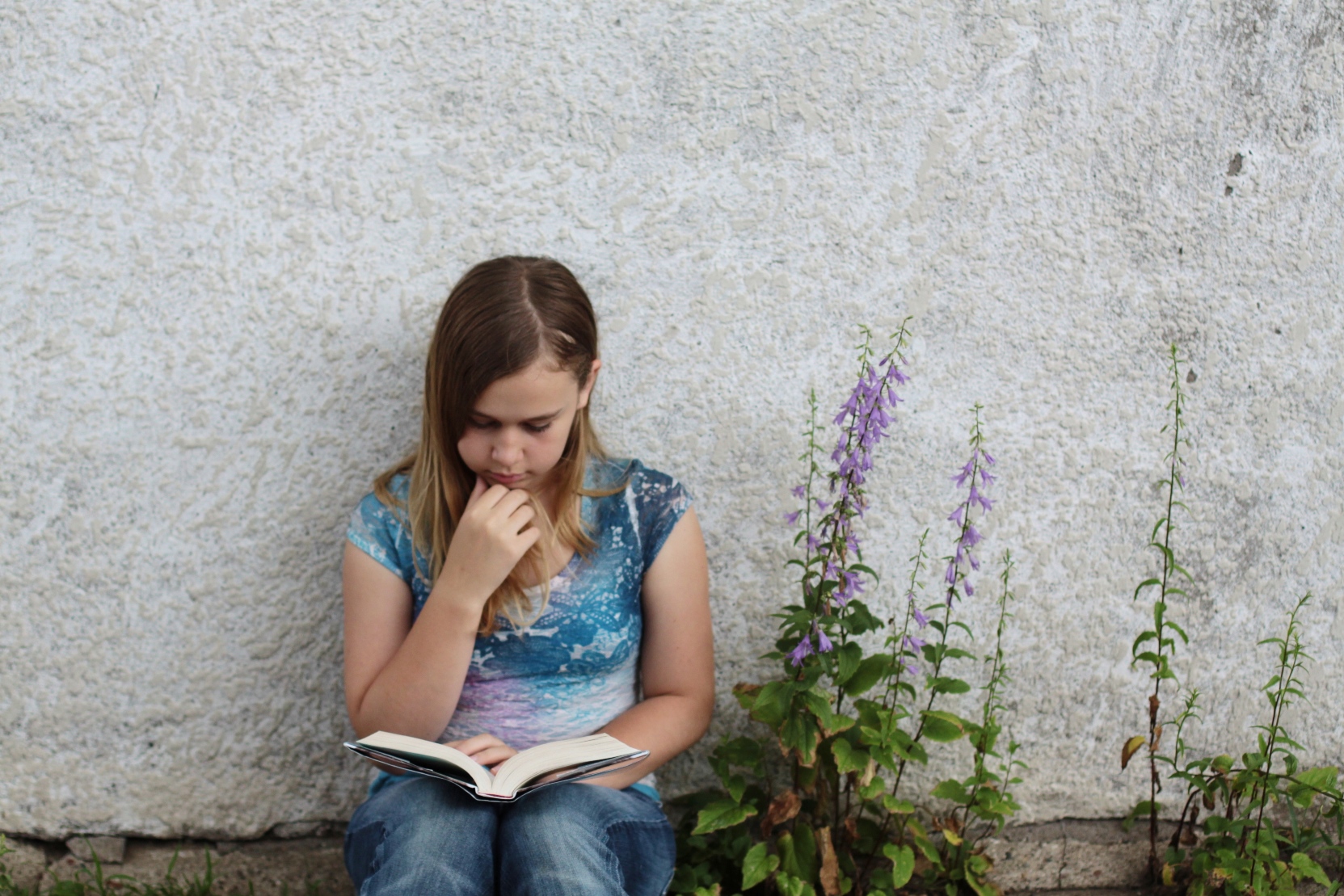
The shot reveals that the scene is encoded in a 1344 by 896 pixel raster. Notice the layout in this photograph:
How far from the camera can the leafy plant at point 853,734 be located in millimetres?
1729

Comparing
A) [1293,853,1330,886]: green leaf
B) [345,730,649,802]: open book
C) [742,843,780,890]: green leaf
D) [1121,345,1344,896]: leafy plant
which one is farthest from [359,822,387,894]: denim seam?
[1293,853,1330,886]: green leaf

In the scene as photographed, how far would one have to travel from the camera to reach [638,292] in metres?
2.00

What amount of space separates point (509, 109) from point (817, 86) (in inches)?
25.0

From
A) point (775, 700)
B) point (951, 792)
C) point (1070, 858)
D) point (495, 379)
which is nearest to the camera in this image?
point (495, 379)

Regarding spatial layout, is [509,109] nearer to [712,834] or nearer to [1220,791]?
[712,834]

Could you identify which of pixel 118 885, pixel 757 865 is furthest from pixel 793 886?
pixel 118 885

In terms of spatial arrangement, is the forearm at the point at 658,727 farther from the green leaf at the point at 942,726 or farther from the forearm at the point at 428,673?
the green leaf at the point at 942,726

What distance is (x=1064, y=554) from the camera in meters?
2.15

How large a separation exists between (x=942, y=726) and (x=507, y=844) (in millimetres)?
904

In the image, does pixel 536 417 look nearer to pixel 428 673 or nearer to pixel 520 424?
pixel 520 424

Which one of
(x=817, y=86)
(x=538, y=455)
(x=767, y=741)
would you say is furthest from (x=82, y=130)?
(x=767, y=741)

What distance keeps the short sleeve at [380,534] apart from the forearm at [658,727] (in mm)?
496

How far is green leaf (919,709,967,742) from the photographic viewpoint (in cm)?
188

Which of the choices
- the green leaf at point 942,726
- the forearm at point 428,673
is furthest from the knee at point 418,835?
the green leaf at point 942,726
